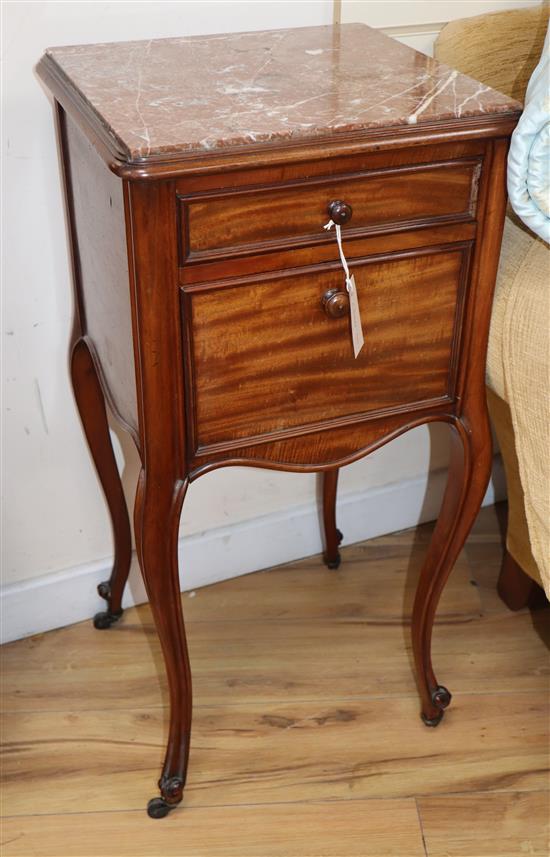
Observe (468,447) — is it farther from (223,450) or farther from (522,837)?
(522,837)

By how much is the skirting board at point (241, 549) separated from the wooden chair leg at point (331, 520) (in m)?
0.05

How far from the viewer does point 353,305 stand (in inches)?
41.4

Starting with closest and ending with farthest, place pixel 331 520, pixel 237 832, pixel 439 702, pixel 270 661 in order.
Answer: pixel 237 832 < pixel 439 702 < pixel 270 661 < pixel 331 520

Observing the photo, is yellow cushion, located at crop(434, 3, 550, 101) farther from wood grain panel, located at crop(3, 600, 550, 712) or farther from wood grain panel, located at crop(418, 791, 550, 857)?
wood grain panel, located at crop(418, 791, 550, 857)

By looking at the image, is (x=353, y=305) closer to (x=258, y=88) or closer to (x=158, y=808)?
(x=258, y=88)

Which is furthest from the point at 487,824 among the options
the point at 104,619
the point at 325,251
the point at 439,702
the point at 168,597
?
the point at 325,251

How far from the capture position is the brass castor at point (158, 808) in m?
1.32

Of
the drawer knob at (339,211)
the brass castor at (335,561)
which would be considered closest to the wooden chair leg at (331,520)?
the brass castor at (335,561)

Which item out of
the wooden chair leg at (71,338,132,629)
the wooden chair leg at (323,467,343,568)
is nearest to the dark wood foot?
the wooden chair leg at (323,467,343,568)

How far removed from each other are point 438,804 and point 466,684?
0.23m

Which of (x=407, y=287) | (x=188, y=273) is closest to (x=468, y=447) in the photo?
(x=407, y=287)

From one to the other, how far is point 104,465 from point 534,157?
29.8 inches

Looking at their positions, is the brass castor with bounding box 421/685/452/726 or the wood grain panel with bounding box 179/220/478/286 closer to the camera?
the wood grain panel with bounding box 179/220/478/286

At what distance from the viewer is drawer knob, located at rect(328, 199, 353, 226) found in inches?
39.3
